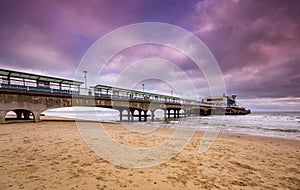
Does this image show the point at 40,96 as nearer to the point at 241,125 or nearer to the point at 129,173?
the point at 129,173

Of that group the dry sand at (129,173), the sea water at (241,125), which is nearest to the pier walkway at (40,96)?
the sea water at (241,125)

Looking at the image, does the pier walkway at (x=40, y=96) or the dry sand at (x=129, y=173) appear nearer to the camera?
the dry sand at (x=129, y=173)

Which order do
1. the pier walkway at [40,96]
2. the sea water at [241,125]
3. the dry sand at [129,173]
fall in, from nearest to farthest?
the dry sand at [129,173], the pier walkway at [40,96], the sea water at [241,125]

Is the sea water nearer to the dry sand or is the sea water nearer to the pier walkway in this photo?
the pier walkway

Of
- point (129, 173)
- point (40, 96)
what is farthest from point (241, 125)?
point (40, 96)

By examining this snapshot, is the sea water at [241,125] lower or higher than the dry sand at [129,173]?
lower

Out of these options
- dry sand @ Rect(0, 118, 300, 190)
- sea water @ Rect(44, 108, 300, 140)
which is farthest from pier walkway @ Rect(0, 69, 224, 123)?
dry sand @ Rect(0, 118, 300, 190)

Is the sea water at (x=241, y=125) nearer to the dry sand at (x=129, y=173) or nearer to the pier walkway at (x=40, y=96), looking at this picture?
the pier walkway at (x=40, y=96)

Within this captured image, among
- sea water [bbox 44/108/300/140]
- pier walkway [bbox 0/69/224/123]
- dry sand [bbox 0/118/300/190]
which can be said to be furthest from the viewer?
sea water [bbox 44/108/300/140]

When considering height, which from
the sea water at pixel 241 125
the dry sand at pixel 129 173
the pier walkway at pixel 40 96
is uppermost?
the pier walkway at pixel 40 96

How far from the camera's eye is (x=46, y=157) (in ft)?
19.2

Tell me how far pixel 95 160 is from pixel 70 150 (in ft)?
6.01

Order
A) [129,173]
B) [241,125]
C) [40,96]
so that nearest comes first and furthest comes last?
1. [129,173]
2. [40,96]
3. [241,125]

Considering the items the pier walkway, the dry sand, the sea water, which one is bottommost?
the sea water
